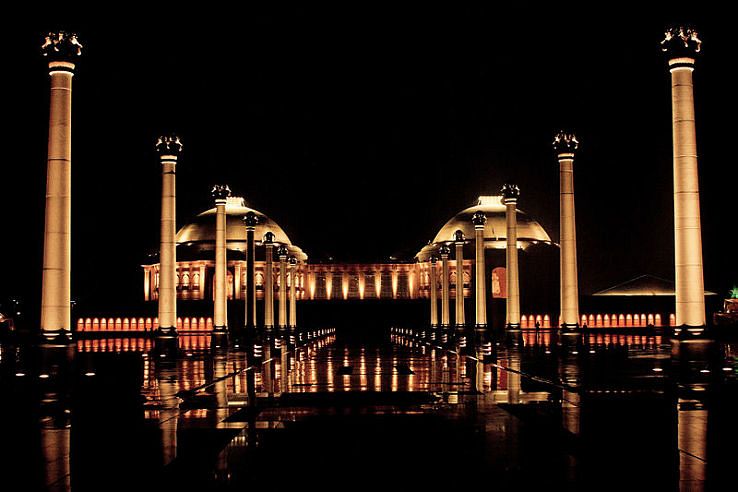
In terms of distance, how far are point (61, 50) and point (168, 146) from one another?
17.7 metres

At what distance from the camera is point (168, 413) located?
2064 centimetres

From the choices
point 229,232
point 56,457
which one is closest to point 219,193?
point 56,457

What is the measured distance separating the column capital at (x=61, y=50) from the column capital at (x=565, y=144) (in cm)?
2519

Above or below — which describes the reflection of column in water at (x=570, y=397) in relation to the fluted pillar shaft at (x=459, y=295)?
below

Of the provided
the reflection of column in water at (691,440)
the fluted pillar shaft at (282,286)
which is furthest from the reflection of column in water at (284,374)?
the fluted pillar shaft at (282,286)

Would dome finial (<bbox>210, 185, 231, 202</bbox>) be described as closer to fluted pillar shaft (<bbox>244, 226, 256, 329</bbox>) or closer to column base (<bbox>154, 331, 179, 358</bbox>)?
fluted pillar shaft (<bbox>244, 226, 256, 329</bbox>)

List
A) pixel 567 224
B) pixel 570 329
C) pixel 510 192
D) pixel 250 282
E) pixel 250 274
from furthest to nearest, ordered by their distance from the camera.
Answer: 1. pixel 250 282
2. pixel 250 274
3. pixel 510 192
4. pixel 567 224
5. pixel 570 329

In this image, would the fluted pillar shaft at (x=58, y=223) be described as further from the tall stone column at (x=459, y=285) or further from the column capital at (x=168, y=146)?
the tall stone column at (x=459, y=285)

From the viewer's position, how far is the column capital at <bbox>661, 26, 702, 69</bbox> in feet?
101

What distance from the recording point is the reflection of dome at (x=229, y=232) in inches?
6314

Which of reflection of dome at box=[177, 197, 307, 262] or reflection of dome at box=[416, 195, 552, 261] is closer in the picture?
reflection of dome at box=[416, 195, 552, 261]

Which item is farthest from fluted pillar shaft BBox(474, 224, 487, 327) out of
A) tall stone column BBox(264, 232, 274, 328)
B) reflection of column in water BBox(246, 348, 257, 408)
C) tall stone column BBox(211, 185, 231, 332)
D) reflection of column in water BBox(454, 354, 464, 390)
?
reflection of column in water BBox(246, 348, 257, 408)

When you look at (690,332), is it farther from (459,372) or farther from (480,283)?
(480,283)

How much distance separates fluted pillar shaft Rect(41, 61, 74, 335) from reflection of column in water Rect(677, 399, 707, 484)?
1873 cm
